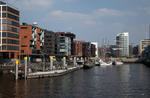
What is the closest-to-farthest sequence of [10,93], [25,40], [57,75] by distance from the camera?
[10,93], [57,75], [25,40]

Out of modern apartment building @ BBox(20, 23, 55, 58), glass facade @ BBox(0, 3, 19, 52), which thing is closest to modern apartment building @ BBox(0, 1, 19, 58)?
glass facade @ BBox(0, 3, 19, 52)

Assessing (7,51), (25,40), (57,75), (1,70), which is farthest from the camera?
(25,40)

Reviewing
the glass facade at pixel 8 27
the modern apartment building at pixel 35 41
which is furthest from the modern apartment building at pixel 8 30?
the modern apartment building at pixel 35 41

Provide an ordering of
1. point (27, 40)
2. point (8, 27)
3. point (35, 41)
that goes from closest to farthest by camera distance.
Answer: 1. point (8, 27)
2. point (27, 40)
3. point (35, 41)

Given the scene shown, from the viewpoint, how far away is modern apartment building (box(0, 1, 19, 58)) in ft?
392

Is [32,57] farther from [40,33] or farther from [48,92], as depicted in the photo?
[48,92]

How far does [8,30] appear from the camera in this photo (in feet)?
400

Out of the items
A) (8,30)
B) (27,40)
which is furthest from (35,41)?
(8,30)

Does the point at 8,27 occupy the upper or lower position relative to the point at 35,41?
upper

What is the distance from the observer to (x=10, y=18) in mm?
123812

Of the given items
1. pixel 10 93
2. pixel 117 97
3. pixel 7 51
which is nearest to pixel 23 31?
pixel 7 51

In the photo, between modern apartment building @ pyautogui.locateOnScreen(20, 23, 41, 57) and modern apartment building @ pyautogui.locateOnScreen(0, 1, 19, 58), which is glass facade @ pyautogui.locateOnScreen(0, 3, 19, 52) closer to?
modern apartment building @ pyautogui.locateOnScreen(0, 1, 19, 58)

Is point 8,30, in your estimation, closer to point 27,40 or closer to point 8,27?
point 8,27

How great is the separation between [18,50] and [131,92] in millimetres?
90981
